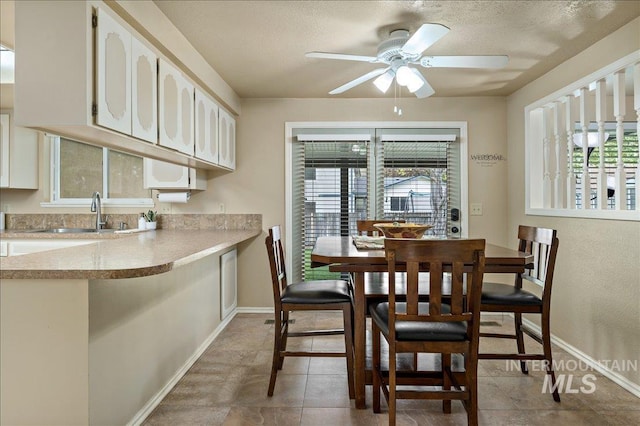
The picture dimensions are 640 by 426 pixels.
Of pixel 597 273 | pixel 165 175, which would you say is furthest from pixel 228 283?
pixel 597 273

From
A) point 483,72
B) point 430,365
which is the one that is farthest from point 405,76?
point 430,365

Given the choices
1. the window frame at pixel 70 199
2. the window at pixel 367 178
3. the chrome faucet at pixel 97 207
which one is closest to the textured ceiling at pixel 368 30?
the window at pixel 367 178

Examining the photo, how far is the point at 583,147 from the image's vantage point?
9.48 ft

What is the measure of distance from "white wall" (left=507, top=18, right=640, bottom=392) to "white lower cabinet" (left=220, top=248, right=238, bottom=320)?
9.63ft

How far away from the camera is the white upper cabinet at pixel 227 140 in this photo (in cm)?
355

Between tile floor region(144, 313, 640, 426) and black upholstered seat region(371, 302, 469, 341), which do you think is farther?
tile floor region(144, 313, 640, 426)

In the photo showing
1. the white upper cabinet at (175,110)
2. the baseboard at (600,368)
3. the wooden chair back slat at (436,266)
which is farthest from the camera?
the white upper cabinet at (175,110)

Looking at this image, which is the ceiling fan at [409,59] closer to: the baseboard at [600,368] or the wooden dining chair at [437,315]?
the wooden dining chair at [437,315]

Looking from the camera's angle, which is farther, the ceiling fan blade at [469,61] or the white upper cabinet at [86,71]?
the ceiling fan blade at [469,61]

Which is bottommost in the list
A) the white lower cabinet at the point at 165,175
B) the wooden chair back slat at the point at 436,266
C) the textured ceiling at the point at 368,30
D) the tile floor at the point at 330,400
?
the tile floor at the point at 330,400

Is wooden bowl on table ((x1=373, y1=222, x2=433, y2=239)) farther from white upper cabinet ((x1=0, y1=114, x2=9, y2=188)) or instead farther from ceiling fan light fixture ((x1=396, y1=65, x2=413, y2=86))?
white upper cabinet ((x1=0, y1=114, x2=9, y2=188))

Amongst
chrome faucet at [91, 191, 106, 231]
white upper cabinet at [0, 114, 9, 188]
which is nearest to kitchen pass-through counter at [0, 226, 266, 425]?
chrome faucet at [91, 191, 106, 231]

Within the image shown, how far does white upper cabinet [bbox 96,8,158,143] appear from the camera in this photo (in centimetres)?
180

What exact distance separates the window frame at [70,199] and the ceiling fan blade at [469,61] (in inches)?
120
